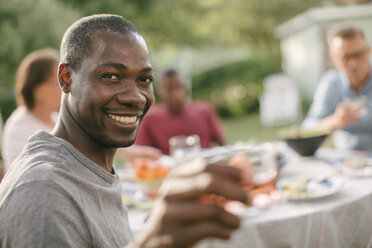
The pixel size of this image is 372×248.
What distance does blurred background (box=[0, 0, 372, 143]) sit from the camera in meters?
9.26

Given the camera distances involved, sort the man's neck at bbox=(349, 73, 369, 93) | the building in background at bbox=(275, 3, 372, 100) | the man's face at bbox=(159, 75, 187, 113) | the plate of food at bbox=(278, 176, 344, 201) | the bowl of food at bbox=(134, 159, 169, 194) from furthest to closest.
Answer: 1. the building in background at bbox=(275, 3, 372, 100)
2. the man's face at bbox=(159, 75, 187, 113)
3. the man's neck at bbox=(349, 73, 369, 93)
4. the bowl of food at bbox=(134, 159, 169, 194)
5. the plate of food at bbox=(278, 176, 344, 201)

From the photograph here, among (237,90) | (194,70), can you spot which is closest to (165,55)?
(194,70)

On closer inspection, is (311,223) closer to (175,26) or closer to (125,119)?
(125,119)

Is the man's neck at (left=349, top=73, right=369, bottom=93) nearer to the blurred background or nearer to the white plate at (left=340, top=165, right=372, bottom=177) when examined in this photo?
the white plate at (left=340, top=165, right=372, bottom=177)

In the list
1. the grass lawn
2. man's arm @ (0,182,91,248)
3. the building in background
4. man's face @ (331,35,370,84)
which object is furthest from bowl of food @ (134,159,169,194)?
the building in background

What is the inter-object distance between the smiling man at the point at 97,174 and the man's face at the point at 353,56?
3.08m

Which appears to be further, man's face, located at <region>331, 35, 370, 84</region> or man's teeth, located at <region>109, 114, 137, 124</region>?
man's face, located at <region>331, 35, 370, 84</region>

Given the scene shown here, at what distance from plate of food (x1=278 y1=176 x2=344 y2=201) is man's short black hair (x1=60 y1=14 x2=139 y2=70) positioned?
1432 millimetres

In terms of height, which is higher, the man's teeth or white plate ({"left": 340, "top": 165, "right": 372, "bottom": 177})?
the man's teeth

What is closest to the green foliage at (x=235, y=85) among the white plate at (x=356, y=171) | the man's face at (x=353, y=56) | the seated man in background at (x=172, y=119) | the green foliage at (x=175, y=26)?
the green foliage at (x=175, y=26)

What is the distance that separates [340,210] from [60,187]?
168 centimetres

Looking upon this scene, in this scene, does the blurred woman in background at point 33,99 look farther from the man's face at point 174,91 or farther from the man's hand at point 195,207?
the man's hand at point 195,207

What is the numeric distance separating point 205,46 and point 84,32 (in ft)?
50.7

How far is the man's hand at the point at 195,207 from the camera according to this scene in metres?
0.72
